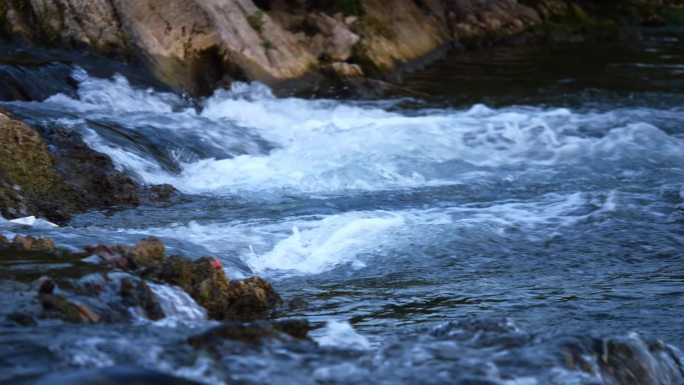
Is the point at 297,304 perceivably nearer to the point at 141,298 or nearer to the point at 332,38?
the point at 141,298

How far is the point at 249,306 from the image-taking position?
5484 millimetres

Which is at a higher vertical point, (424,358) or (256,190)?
(424,358)

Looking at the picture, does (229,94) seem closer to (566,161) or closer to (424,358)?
(566,161)

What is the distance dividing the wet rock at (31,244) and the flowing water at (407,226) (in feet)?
0.98

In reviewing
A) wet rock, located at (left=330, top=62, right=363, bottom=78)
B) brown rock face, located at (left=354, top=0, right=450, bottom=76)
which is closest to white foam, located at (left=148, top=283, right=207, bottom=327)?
wet rock, located at (left=330, top=62, right=363, bottom=78)

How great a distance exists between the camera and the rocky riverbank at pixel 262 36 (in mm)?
13914

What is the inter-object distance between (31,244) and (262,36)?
411 inches

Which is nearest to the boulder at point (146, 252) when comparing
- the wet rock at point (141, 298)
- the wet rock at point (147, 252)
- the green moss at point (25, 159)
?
the wet rock at point (147, 252)

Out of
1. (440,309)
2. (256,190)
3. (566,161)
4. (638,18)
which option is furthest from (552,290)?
(638,18)

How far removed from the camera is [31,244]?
218 inches

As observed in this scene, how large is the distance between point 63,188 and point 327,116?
18.9ft

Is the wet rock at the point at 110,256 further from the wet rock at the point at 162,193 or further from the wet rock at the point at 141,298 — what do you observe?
the wet rock at the point at 162,193

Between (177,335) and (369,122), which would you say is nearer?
(177,335)

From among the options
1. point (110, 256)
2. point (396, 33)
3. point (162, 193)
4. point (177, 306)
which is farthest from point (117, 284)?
point (396, 33)
